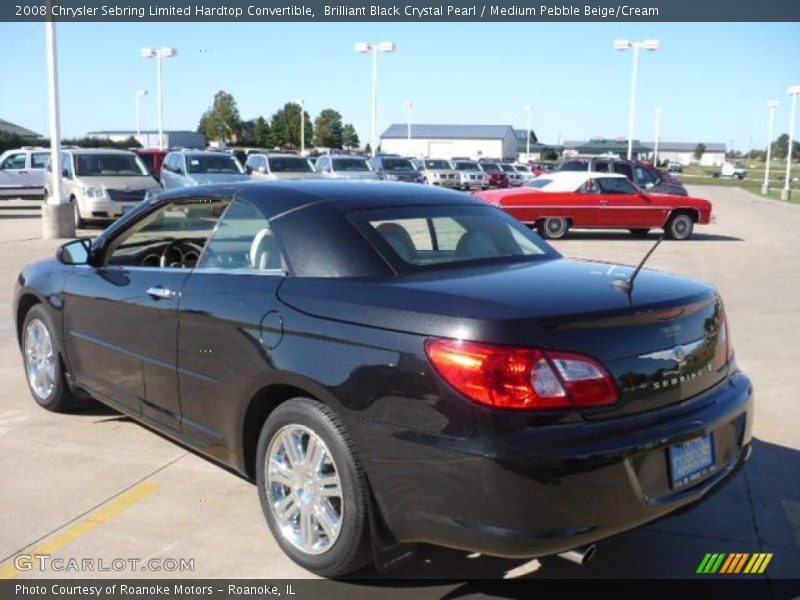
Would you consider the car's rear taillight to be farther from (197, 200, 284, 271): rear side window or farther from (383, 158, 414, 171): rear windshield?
(383, 158, 414, 171): rear windshield

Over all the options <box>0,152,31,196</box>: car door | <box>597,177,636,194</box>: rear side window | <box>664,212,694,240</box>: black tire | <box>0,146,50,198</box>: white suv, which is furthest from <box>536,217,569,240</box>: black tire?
<box>0,152,31,196</box>: car door

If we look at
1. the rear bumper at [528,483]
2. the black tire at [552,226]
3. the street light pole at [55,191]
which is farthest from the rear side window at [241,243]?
the black tire at [552,226]

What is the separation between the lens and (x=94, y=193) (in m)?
18.4

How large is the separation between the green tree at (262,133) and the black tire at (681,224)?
80.0m

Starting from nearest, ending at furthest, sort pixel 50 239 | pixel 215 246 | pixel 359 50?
pixel 215 246 < pixel 50 239 < pixel 359 50

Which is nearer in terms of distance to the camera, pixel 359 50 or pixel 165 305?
pixel 165 305

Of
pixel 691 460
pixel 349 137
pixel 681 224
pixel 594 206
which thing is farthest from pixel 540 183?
pixel 349 137

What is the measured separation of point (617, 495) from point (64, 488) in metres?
2.92

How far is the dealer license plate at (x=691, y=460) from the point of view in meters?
3.13

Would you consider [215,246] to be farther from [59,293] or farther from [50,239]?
[50,239]

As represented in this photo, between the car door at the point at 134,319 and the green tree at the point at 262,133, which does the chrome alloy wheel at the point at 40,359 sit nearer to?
the car door at the point at 134,319

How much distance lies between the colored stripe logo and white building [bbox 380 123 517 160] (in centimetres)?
12049

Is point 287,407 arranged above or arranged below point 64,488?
above

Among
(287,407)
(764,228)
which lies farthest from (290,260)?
(764,228)
